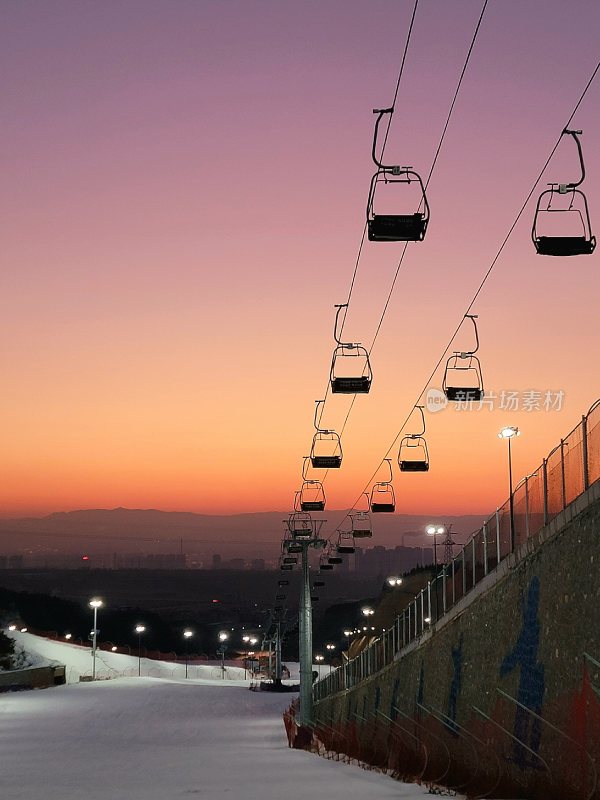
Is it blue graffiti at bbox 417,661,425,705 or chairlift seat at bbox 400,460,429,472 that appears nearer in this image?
blue graffiti at bbox 417,661,425,705

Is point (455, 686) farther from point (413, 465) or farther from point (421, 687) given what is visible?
point (413, 465)

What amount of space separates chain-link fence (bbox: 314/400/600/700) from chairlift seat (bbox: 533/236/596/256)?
10.3 feet

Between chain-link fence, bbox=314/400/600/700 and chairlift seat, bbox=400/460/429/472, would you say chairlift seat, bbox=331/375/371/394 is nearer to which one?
chain-link fence, bbox=314/400/600/700

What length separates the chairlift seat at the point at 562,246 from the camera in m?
16.9

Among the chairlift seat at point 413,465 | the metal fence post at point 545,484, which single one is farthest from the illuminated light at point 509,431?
the metal fence post at point 545,484

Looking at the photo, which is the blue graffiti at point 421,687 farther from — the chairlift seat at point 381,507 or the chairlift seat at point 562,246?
the chairlift seat at point 562,246

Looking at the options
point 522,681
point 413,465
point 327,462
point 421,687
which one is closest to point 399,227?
point 522,681

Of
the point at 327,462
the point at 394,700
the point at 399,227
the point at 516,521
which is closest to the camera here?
the point at 399,227

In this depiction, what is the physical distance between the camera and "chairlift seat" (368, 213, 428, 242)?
16312mm

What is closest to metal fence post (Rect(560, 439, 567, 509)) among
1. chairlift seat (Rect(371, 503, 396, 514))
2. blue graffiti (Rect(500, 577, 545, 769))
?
blue graffiti (Rect(500, 577, 545, 769))

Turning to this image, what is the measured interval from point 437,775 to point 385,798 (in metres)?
6.64

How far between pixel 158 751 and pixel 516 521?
15724mm

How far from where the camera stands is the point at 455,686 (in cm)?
2598

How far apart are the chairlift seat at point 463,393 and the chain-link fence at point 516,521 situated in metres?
3.34
